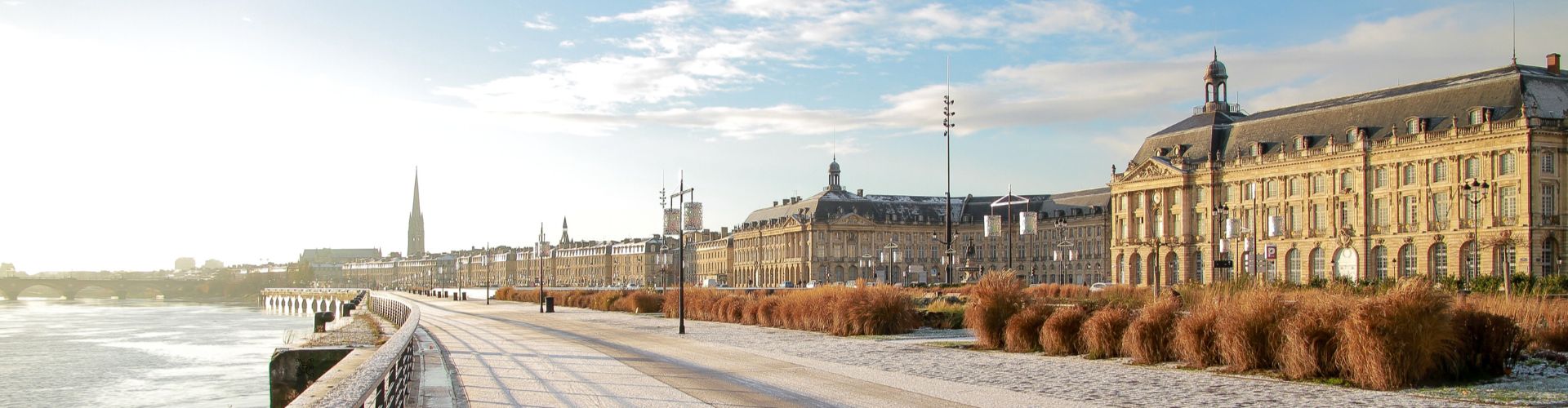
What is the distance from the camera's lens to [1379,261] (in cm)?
7531

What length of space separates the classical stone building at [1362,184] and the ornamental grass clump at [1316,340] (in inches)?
1122

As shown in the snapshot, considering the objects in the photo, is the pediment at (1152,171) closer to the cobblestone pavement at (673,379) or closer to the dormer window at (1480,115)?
the dormer window at (1480,115)

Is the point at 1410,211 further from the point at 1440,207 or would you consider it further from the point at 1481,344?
the point at 1481,344

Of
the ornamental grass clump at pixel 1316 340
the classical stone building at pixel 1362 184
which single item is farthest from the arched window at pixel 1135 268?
the ornamental grass clump at pixel 1316 340

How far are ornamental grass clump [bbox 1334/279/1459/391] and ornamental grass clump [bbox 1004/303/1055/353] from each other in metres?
7.78

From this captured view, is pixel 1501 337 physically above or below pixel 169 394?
above

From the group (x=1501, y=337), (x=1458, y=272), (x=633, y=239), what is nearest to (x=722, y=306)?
(x=1501, y=337)

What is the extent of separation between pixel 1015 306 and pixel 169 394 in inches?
867

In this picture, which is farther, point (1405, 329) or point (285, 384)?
point (285, 384)

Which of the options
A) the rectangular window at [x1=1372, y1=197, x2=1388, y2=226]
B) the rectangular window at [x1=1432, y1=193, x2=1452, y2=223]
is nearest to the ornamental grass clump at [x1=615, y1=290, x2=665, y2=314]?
the rectangular window at [x1=1432, y1=193, x2=1452, y2=223]

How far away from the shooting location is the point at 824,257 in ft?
463

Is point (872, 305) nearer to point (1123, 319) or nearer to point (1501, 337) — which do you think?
point (1123, 319)

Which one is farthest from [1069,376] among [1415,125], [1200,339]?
[1415,125]

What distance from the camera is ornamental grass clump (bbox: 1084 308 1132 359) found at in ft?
66.9
